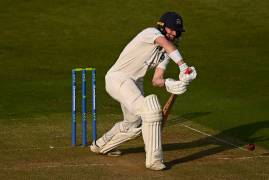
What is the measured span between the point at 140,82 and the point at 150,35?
75cm

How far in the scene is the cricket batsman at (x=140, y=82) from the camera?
34.4 ft

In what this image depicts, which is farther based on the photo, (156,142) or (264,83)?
(264,83)

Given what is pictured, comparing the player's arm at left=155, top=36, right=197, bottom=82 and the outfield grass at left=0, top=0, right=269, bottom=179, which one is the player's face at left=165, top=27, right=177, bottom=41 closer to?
the player's arm at left=155, top=36, right=197, bottom=82

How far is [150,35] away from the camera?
1077 cm

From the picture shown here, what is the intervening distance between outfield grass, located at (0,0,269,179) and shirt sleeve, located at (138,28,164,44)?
2398 millimetres

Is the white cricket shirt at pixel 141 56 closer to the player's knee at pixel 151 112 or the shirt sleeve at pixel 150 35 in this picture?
the shirt sleeve at pixel 150 35

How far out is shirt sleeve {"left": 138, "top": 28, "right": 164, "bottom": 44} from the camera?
10.7 m

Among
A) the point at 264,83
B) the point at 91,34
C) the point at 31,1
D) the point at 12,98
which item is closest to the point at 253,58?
the point at 264,83

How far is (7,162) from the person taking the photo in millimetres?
10977

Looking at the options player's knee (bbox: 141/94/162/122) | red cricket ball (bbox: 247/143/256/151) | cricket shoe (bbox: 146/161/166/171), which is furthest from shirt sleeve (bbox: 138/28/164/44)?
red cricket ball (bbox: 247/143/256/151)

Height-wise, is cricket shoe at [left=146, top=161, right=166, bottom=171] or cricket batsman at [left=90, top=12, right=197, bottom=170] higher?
cricket batsman at [left=90, top=12, right=197, bottom=170]

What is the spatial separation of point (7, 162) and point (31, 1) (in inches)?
858

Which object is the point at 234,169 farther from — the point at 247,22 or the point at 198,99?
the point at 247,22

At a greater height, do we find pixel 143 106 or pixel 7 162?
pixel 143 106
